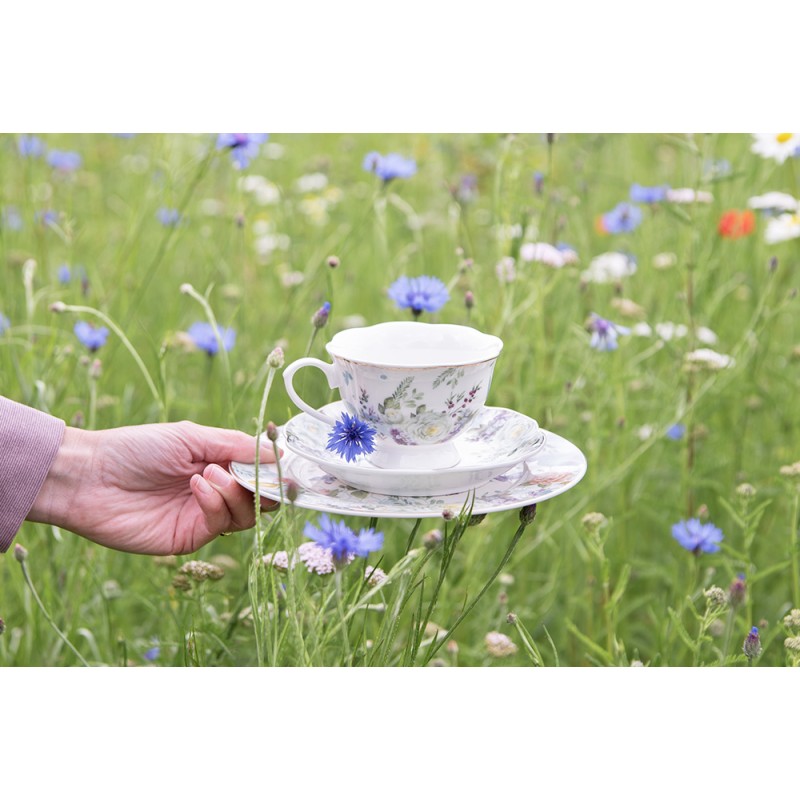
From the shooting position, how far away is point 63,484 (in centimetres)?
114

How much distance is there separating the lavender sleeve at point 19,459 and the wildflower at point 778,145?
119 cm

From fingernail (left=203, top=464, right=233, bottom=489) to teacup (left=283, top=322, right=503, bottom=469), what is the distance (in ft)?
0.34

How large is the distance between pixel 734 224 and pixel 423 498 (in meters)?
1.21

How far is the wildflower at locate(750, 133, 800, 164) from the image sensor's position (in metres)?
1.69

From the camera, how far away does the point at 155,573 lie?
1504 mm

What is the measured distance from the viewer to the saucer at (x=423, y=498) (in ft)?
2.91

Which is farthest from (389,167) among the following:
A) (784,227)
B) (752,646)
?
(752,646)

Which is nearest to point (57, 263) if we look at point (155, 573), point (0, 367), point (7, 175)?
point (7, 175)

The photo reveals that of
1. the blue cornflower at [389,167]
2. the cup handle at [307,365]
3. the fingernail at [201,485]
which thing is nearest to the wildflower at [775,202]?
the blue cornflower at [389,167]

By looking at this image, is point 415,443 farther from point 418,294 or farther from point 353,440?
point 418,294

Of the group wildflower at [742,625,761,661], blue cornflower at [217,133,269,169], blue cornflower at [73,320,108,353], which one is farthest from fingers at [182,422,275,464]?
blue cornflower at [217,133,269,169]

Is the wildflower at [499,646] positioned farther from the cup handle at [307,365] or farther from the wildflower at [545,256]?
the wildflower at [545,256]

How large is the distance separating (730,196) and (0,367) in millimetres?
1337

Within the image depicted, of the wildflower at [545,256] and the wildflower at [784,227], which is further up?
the wildflower at [784,227]
